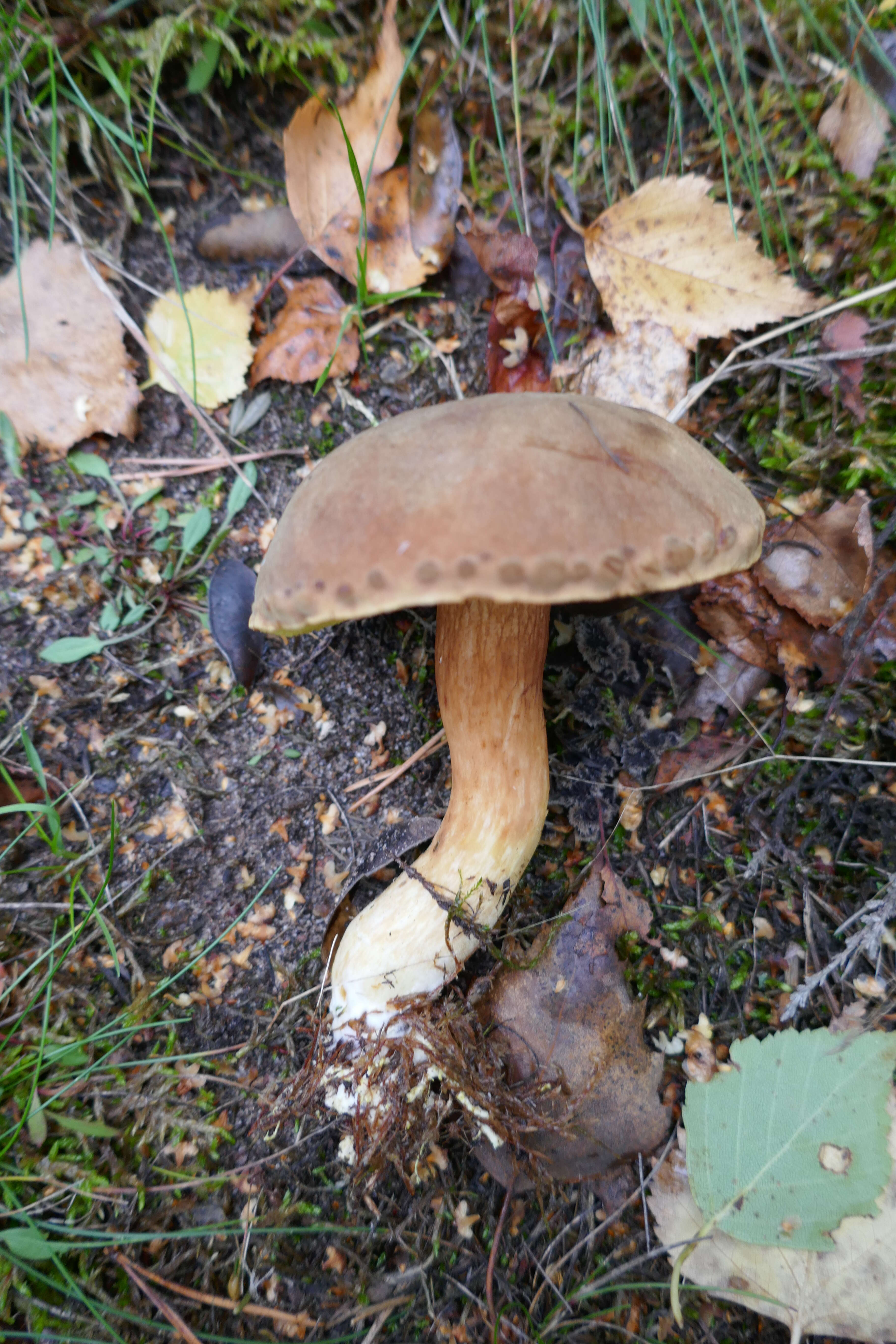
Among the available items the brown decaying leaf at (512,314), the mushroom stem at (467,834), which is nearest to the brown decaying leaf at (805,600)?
the mushroom stem at (467,834)

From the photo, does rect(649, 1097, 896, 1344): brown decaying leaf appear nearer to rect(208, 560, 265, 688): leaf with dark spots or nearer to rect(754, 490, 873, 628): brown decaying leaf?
rect(754, 490, 873, 628): brown decaying leaf

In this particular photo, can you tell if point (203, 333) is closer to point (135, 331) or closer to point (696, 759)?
point (135, 331)

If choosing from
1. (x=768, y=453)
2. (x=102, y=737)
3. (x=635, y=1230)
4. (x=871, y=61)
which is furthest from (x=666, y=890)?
(x=871, y=61)

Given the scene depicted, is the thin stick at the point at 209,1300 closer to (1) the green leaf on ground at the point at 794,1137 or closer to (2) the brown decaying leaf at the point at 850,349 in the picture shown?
(1) the green leaf on ground at the point at 794,1137

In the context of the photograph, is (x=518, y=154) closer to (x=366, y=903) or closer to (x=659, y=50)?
(x=659, y=50)

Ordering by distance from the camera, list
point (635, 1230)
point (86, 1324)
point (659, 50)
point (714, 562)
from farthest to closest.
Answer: point (659, 50) < point (635, 1230) < point (86, 1324) < point (714, 562)

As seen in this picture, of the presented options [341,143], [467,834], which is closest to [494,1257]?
[467,834]
